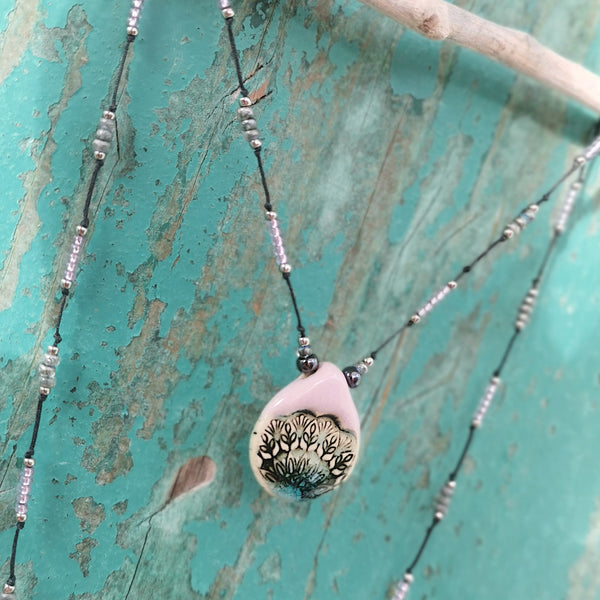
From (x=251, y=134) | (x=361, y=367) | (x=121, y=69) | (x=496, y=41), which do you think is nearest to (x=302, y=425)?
(x=361, y=367)

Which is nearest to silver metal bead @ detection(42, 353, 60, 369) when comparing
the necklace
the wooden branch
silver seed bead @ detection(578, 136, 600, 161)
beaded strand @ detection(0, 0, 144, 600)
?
beaded strand @ detection(0, 0, 144, 600)

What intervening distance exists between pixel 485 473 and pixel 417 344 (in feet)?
0.91

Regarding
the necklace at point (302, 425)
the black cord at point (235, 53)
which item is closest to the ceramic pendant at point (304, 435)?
the necklace at point (302, 425)

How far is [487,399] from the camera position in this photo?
4.02 feet

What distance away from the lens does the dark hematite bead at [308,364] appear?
3.15 feet

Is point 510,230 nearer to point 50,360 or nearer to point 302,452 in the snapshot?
point 302,452

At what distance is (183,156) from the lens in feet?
3.03

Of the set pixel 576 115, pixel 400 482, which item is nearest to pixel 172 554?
pixel 400 482

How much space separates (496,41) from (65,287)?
26.1 inches

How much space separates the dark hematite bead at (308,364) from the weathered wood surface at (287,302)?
0.09 meters

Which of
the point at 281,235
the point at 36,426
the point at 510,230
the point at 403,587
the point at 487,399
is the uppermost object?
the point at 510,230

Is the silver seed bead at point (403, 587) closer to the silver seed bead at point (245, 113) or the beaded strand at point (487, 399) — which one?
the beaded strand at point (487, 399)

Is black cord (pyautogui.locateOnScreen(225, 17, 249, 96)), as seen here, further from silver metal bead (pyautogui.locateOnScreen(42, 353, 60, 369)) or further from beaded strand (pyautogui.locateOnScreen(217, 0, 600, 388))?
silver metal bead (pyautogui.locateOnScreen(42, 353, 60, 369))

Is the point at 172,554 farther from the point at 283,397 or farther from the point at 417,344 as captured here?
the point at 417,344
